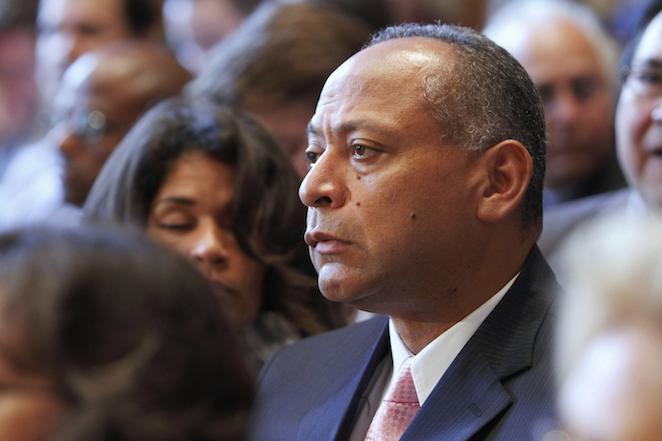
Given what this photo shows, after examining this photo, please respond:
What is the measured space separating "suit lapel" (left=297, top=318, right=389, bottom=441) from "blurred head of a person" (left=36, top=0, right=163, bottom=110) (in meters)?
2.87

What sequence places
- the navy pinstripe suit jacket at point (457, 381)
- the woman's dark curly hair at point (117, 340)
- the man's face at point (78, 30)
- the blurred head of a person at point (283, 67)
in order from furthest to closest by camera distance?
the man's face at point (78, 30), the blurred head of a person at point (283, 67), the navy pinstripe suit jacket at point (457, 381), the woman's dark curly hair at point (117, 340)

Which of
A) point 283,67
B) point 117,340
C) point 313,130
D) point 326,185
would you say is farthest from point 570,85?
point 117,340

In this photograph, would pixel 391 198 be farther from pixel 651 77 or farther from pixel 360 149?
pixel 651 77

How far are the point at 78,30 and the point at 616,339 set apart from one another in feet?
13.5

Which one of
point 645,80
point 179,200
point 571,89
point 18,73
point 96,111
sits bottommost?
point 645,80

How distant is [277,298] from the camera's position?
3043 mm

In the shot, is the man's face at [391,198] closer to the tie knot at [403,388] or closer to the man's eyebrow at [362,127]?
the man's eyebrow at [362,127]

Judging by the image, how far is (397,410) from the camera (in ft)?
6.99

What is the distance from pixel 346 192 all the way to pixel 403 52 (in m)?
0.39

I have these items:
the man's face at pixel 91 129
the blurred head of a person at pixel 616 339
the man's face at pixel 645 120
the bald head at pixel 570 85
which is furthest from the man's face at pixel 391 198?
the man's face at pixel 91 129

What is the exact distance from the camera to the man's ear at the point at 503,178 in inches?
86.8

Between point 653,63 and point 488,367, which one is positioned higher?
point 653,63

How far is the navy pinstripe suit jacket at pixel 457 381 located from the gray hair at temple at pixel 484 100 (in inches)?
10.8

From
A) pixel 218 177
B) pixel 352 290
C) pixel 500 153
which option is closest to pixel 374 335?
pixel 352 290
